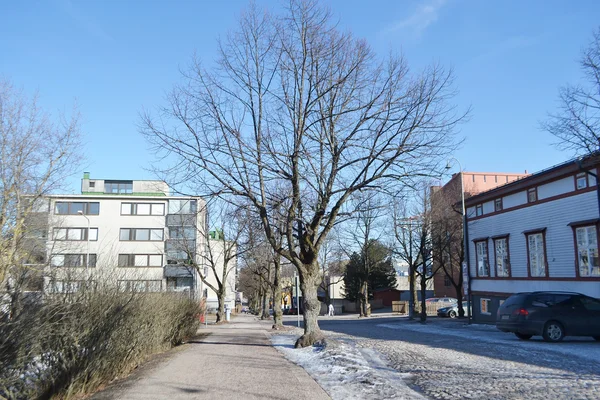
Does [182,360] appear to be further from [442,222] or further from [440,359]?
[442,222]

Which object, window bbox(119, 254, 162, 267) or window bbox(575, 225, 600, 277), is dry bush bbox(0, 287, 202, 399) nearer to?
window bbox(575, 225, 600, 277)

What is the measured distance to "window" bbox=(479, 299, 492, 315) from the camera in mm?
27375

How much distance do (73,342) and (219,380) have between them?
8.60ft

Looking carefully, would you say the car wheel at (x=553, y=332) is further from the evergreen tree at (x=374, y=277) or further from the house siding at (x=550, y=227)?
the evergreen tree at (x=374, y=277)

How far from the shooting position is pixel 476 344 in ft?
47.7

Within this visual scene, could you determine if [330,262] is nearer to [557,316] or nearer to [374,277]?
[374,277]

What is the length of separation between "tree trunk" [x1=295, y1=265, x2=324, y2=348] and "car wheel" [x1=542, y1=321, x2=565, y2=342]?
6690 millimetres

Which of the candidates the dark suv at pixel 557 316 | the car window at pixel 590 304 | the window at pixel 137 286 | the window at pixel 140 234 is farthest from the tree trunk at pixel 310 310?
the window at pixel 140 234

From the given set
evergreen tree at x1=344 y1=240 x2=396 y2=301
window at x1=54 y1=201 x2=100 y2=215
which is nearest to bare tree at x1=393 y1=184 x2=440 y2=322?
evergreen tree at x1=344 y1=240 x2=396 y2=301

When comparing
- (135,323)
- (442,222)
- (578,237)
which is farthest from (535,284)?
(135,323)

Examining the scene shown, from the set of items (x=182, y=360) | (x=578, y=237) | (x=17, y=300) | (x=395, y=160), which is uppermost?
(x=395, y=160)

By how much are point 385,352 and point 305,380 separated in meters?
4.58

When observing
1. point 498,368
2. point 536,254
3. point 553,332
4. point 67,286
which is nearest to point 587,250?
point 536,254

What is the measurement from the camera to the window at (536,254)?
75.3ft
